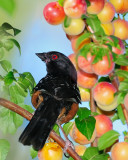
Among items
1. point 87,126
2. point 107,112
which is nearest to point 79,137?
point 87,126

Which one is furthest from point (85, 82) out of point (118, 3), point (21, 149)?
point (21, 149)

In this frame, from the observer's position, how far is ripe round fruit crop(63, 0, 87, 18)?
4.47 ft

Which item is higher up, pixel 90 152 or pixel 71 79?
pixel 71 79

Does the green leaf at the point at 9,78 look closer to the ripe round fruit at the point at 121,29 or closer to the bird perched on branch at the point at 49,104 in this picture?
the bird perched on branch at the point at 49,104

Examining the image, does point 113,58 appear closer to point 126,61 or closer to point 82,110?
point 126,61

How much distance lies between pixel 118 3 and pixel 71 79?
0.43 m

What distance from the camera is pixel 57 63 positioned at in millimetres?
1938

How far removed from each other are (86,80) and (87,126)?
0.19 meters

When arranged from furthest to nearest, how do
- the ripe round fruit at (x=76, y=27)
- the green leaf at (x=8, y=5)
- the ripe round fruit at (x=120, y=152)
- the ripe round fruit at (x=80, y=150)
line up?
the ripe round fruit at (x=80, y=150) < the ripe round fruit at (x=76, y=27) < the ripe round fruit at (x=120, y=152) < the green leaf at (x=8, y=5)

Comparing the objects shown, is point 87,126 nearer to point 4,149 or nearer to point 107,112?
point 107,112

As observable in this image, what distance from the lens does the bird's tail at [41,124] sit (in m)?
1.36

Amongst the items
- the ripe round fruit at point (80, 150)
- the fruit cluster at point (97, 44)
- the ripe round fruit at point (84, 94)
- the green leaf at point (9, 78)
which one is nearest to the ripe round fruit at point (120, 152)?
the fruit cluster at point (97, 44)

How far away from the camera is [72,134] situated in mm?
1531

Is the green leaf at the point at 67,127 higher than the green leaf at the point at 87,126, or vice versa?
the green leaf at the point at 87,126
